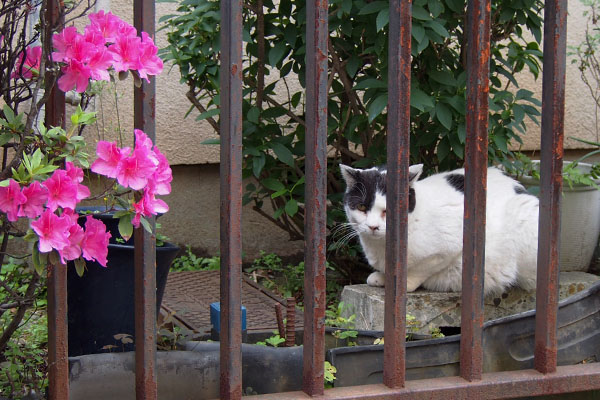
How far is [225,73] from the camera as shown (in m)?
1.52

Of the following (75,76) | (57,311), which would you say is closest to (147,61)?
(75,76)

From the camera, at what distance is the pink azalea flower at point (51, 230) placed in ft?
4.22

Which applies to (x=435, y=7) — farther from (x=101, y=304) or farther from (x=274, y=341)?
(x=101, y=304)

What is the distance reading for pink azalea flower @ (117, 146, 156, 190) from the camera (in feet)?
4.37

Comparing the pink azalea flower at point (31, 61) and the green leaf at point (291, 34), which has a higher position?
the green leaf at point (291, 34)

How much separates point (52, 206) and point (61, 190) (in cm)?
4

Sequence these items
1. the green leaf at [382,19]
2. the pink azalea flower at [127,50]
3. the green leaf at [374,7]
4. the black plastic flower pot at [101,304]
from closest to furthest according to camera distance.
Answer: the pink azalea flower at [127,50] → the black plastic flower pot at [101,304] → the green leaf at [382,19] → the green leaf at [374,7]

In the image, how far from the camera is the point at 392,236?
65.7 inches

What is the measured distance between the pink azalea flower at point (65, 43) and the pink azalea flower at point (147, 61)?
121 mm

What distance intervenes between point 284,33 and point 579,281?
1.85 meters

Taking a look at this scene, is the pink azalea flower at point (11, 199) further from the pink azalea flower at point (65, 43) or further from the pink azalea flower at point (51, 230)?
the pink azalea flower at point (65, 43)

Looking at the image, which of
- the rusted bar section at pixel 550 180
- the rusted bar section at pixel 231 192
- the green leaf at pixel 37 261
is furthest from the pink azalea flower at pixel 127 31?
the rusted bar section at pixel 550 180

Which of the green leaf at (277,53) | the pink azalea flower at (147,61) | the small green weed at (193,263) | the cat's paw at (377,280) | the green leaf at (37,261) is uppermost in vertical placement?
the green leaf at (277,53)

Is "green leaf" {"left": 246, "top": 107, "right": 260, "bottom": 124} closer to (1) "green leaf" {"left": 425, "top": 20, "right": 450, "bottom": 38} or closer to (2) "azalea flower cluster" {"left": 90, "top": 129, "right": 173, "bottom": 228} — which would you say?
(1) "green leaf" {"left": 425, "top": 20, "right": 450, "bottom": 38}
